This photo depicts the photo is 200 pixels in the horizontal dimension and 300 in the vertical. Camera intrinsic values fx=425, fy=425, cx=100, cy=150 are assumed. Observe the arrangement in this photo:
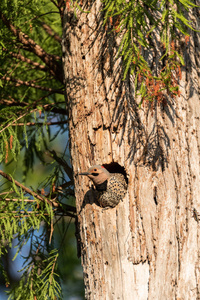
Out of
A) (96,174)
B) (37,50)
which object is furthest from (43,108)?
(96,174)

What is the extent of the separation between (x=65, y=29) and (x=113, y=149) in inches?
50.7

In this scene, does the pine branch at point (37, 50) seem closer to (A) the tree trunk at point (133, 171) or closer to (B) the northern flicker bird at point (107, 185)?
(A) the tree trunk at point (133, 171)

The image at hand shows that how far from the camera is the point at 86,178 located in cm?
361

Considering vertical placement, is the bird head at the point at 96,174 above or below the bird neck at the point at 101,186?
above

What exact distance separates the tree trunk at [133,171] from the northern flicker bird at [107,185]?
0.07m

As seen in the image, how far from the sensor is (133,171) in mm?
3297

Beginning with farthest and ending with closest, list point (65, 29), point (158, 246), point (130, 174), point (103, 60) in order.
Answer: point (65, 29), point (103, 60), point (130, 174), point (158, 246)

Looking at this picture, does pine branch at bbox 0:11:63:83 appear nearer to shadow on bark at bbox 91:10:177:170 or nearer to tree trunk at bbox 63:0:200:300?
tree trunk at bbox 63:0:200:300

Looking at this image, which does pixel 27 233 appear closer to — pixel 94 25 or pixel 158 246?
pixel 158 246

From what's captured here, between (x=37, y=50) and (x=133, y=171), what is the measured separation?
1771mm

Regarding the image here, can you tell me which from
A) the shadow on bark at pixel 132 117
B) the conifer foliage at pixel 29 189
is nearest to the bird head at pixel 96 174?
the shadow on bark at pixel 132 117

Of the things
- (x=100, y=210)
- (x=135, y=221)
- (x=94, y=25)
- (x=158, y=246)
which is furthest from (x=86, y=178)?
(x=94, y=25)

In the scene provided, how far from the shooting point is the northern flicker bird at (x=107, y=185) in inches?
133

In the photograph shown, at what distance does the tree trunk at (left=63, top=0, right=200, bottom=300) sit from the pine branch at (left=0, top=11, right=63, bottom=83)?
61 cm
